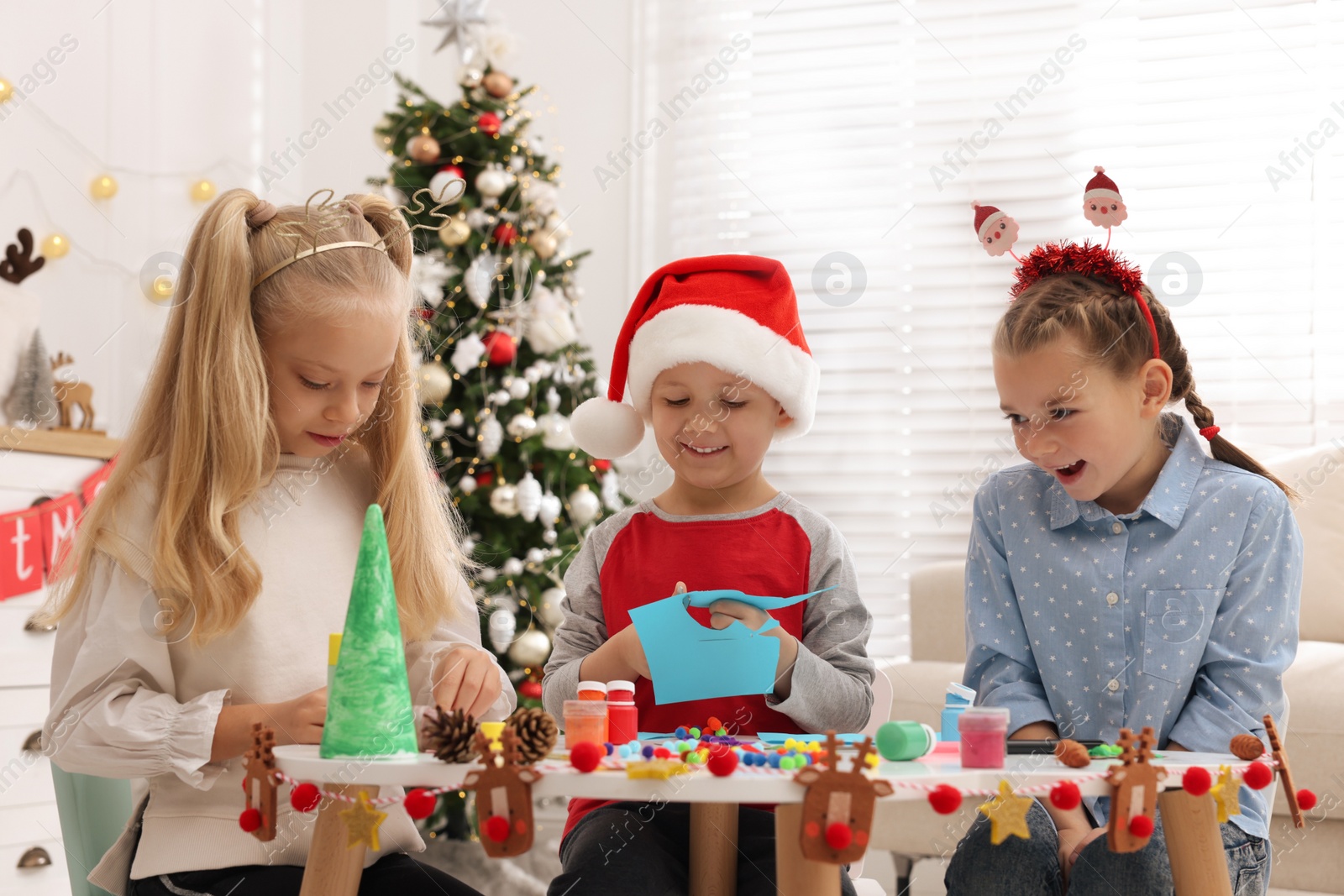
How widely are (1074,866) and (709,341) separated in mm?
729

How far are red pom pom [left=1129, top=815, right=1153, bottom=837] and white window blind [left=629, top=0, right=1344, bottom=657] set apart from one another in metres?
2.63

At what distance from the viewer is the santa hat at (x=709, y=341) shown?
4.75 ft

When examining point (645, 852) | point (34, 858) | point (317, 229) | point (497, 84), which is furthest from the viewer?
point (497, 84)

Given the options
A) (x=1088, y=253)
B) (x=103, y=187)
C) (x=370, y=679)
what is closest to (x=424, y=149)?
(x=103, y=187)

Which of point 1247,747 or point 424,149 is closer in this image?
point 1247,747

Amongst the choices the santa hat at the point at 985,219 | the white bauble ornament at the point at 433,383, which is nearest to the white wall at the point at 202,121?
the white bauble ornament at the point at 433,383

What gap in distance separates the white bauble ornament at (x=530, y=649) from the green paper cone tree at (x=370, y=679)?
1914mm

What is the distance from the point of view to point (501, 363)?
2975 millimetres

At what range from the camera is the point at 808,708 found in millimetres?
1268

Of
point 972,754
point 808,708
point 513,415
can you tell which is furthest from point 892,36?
point 972,754

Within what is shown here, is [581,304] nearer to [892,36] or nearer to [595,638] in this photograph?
[892,36]

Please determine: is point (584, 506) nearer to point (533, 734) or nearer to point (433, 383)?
point (433, 383)

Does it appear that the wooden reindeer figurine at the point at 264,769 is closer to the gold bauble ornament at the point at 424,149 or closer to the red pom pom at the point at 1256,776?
the red pom pom at the point at 1256,776

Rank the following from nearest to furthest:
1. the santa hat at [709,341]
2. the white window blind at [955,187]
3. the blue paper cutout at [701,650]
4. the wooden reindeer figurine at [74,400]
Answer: the blue paper cutout at [701,650] → the santa hat at [709,341] → the wooden reindeer figurine at [74,400] → the white window blind at [955,187]
